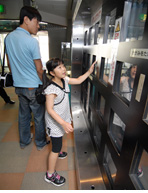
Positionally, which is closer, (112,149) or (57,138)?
(112,149)

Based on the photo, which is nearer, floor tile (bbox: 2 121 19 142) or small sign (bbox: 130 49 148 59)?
small sign (bbox: 130 49 148 59)

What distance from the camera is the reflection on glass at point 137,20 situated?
0.59 meters

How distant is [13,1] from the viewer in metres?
3.79

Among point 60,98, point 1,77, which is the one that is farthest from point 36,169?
point 1,77

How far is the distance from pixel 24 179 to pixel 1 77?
1111 millimetres

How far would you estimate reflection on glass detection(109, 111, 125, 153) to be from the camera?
A: 82 centimetres

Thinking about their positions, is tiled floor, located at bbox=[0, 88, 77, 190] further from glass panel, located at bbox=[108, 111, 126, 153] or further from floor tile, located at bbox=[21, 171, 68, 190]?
glass panel, located at bbox=[108, 111, 126, 153]

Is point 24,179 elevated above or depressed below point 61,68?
below

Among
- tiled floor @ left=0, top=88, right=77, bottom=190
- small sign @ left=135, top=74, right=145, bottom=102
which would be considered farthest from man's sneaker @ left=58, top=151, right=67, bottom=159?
small sign @ left=135, top=74, right=145, bottom=102

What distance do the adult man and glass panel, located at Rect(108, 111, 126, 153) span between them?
91cm

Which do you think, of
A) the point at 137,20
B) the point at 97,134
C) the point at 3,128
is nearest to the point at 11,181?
the point at 97,134

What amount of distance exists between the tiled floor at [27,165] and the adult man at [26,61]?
1.18 ft

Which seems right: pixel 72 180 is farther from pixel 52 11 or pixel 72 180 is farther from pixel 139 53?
pixel 52 11

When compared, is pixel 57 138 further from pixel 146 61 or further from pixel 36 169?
pixel 146 61
